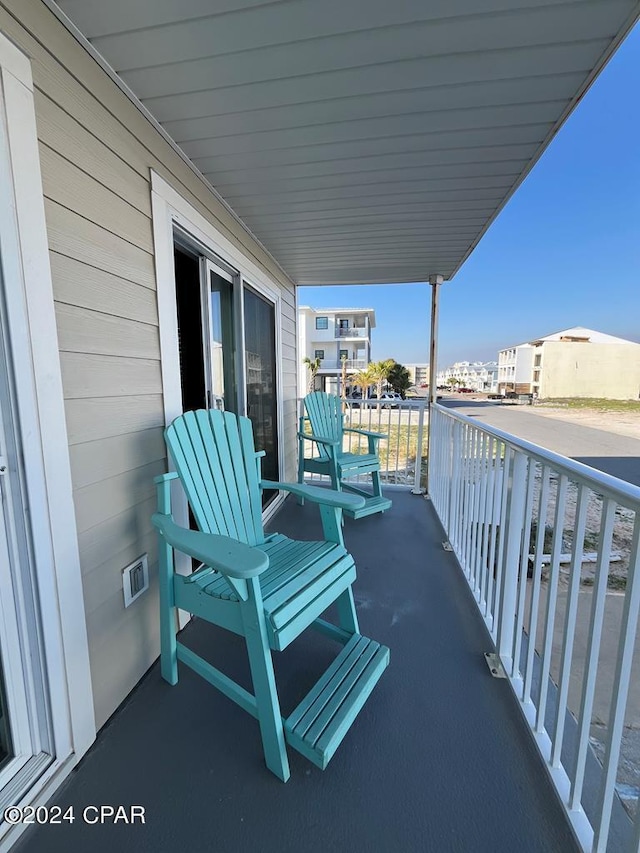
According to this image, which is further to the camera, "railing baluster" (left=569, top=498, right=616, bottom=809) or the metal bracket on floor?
the metal bracket on floor

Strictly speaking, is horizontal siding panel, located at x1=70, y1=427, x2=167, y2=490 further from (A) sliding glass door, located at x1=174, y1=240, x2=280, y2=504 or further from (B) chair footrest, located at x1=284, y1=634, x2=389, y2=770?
(B) chair footrest, located at x1=284, y1=634, x2=389, y2=770

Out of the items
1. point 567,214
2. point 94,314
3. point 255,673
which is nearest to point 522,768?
point 255,673

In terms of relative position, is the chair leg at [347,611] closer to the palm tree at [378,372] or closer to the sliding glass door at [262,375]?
the sliding glass door at [262,375]

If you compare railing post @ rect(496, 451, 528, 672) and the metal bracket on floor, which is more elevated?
railing post @ rect(496, 451, 528, 672)

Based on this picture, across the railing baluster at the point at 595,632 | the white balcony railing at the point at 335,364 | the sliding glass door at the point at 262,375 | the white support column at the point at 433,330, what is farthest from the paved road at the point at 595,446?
the white balcony railing at the point at 335,364

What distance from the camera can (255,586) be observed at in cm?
102

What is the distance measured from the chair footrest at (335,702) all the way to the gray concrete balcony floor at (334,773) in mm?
103

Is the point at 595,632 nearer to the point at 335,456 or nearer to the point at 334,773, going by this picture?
the point at 334,773

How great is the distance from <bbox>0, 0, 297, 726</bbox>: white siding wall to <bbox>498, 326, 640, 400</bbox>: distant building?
35636 mm

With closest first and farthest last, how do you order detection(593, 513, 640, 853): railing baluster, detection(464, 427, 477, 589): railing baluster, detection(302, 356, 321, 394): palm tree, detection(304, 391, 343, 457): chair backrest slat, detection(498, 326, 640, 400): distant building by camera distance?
detection(593, 513, 640, 853): railing baluster → detection(464, 427, 477, 589): railing baluster → detection(304, 391, 343, 457): chair backrest slat → detection(302, 356, 321, 394): palm tree → detection(498, 326, 640, 400): distant building

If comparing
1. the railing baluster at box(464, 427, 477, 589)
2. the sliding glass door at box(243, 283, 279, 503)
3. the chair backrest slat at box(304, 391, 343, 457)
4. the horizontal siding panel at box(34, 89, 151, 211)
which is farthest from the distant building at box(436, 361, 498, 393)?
the horizontal siding panel at box(34, 89, 151, 211)

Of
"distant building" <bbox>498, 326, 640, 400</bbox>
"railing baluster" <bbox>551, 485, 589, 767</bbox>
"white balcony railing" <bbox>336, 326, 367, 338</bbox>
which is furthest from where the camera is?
"distant building" <bbox>498, 326, 640, 400</bbox>

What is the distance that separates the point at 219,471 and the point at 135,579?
52cm

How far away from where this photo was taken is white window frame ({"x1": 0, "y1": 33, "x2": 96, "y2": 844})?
35.8 inches
